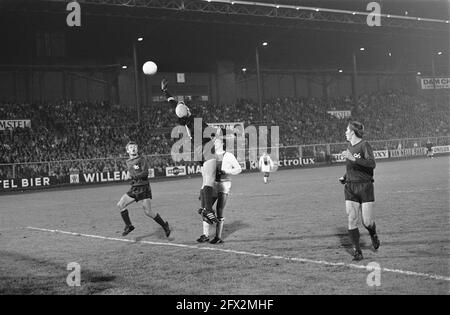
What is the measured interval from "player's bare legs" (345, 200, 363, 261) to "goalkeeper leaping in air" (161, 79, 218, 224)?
2.51 meters

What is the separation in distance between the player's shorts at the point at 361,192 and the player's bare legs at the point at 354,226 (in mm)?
85

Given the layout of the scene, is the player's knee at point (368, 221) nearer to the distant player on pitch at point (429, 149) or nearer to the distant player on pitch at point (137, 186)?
the distant player on pitch at point (137, 186)

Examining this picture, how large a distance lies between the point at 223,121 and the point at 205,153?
37.4 metres

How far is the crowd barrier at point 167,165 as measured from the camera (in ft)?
105

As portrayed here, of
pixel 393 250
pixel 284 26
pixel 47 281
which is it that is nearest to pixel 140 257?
pixel 47 281

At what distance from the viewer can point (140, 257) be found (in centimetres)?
886

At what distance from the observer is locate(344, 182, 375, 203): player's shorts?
8195 millimetres

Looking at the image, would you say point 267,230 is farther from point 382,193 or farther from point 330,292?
point 382,193

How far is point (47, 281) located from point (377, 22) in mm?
41797

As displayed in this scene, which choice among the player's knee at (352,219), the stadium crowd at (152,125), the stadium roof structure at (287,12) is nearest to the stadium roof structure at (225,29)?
the stadium roof structure at (287,12)

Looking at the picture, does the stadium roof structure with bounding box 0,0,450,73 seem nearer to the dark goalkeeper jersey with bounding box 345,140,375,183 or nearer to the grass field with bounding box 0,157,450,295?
the grass field with bounding box 0,157,450,295

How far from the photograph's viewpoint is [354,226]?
809 cm

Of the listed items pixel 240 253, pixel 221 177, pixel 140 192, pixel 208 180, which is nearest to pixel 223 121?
pixel 140 192

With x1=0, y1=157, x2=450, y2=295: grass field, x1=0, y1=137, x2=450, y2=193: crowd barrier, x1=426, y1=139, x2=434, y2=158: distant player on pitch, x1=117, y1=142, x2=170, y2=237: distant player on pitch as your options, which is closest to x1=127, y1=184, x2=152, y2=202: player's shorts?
x1=117, y1=142, x2=170, y2=237: distant player on pitch
